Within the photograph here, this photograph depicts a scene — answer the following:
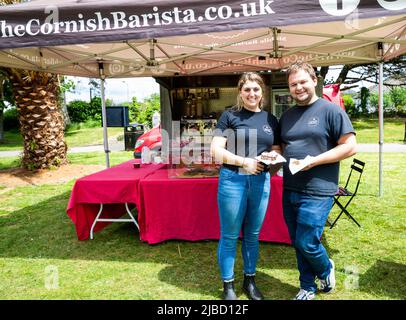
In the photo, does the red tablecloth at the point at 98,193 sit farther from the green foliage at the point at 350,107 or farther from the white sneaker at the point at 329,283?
the green foliage at the point at 350,107

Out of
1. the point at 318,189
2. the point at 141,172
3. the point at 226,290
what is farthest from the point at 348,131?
the point at 141,172

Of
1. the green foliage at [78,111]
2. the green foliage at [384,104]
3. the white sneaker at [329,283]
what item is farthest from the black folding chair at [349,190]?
the green foliage at [78,111]

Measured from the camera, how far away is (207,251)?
406 centimetres

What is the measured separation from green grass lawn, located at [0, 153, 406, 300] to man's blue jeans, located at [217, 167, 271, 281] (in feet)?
1.63

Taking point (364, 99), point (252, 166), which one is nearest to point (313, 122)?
point (252, 166)

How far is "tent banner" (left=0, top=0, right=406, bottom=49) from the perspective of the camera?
2.42 m

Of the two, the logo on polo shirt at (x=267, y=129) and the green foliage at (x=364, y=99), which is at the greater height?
the green foliage at (x=364, y=99)

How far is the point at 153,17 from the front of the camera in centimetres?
269

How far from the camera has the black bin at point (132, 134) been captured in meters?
15.0

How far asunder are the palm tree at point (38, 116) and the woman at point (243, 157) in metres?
7.30

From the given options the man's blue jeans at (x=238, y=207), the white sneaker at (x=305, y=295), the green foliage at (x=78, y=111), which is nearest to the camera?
the man's blue jeans at (x=238, y=207)


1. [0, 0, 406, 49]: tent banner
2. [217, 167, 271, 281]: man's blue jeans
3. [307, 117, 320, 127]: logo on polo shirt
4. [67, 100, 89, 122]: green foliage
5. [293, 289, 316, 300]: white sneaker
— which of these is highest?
[67, 100, 89, 122]: green foliage

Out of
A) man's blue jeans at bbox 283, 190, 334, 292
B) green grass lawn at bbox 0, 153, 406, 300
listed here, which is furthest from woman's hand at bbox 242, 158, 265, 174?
green grass lawn at bbox 0, 153, 406, 300

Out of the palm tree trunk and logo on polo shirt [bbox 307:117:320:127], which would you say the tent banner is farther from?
the palm tree trunk
